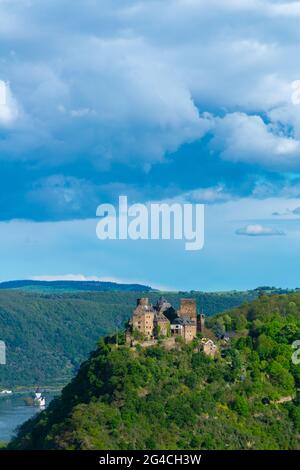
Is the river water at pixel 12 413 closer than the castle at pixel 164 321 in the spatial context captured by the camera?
No

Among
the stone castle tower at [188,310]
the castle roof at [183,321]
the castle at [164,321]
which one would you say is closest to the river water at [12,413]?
the castle at [164,321]

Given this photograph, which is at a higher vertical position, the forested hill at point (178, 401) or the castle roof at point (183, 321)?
the castle roof at point (183, 321)

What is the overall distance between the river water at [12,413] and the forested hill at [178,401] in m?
28.6

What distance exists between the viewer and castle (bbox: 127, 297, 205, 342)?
91625 mm

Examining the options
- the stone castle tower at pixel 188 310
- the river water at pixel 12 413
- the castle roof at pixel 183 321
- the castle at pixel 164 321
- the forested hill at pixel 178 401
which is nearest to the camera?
the forested hill at pixel 178 401

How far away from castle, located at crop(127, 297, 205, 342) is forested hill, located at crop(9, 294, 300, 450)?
45.7 inches

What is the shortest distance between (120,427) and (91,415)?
2.25 meters

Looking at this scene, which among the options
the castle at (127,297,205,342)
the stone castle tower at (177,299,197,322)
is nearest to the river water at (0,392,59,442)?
the castle at (127,297,205,342)

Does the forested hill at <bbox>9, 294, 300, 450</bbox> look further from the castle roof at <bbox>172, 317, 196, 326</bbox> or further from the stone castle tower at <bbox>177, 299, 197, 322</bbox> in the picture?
the stone castle tower at <bbox>177, 299, 197, 322</bbox>

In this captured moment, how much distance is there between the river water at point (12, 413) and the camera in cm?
12681

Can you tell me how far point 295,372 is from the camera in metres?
99.5

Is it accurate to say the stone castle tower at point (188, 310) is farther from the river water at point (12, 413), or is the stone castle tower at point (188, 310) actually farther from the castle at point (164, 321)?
the river water at point (12, 413)
